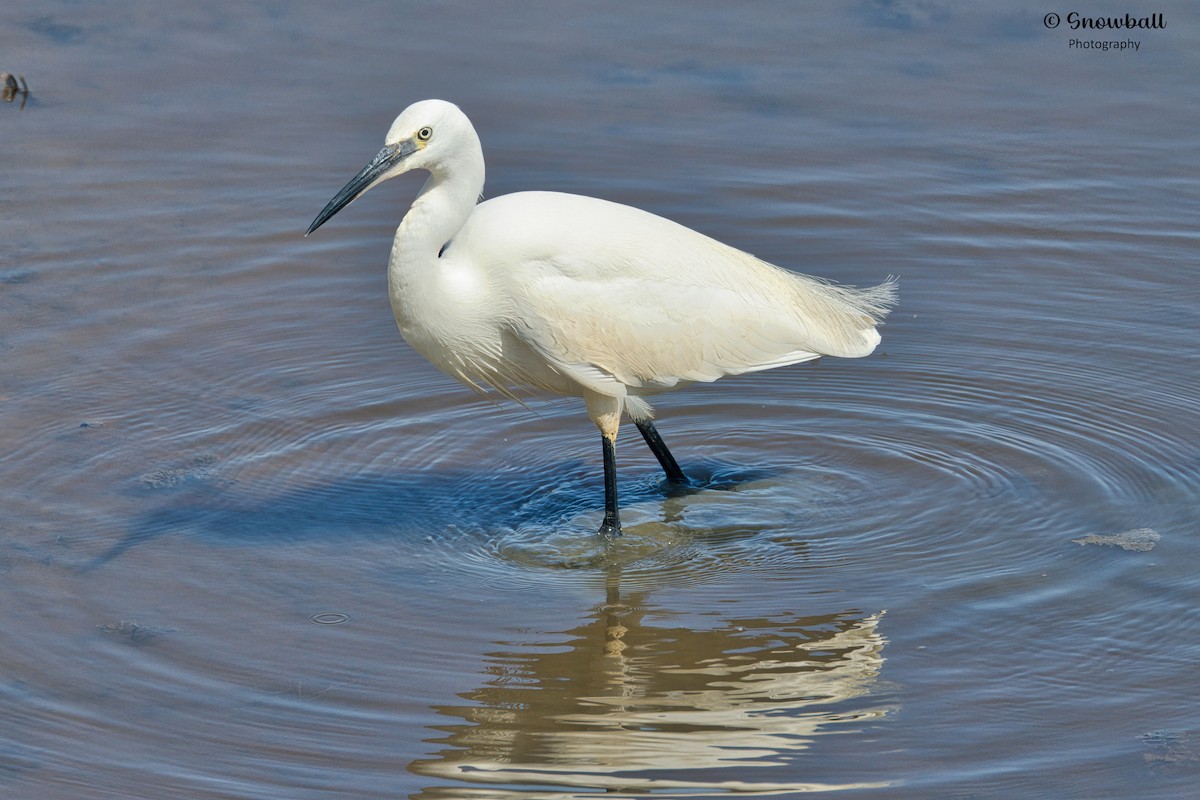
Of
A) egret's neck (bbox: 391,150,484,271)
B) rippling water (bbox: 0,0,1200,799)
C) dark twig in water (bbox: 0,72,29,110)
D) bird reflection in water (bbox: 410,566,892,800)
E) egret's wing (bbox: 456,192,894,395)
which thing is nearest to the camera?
bird reflection in water (bbox: 410,566,892,800)

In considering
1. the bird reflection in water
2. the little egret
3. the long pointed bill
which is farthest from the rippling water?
the long pointed bill

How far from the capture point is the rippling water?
561 centimetres

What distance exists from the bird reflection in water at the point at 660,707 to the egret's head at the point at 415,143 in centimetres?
190

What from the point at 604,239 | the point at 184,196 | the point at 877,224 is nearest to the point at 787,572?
the point at 604,239

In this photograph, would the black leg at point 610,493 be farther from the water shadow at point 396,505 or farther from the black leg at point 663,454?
the black leg at point 663,454

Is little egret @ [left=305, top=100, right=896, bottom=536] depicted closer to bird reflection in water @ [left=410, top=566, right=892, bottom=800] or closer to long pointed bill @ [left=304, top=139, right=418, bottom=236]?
long pointed bill @ [left=304, top=139, right=418, bottom=236]

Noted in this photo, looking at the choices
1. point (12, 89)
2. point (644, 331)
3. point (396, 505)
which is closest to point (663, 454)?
point (644, 331)

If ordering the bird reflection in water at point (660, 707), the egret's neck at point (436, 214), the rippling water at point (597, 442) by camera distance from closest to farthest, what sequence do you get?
1. the bird reflection in water at point (660, 707)
2. the rippling water at point (597, 442)
3. the egret's neck at point (436, 214)

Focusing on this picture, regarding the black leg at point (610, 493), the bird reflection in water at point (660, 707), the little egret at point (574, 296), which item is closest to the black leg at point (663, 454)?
the little egret at point (574, 296)

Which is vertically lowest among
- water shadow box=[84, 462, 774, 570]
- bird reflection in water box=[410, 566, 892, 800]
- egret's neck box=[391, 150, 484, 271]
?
bird reflection in water box=[410, 566, 892, 800]

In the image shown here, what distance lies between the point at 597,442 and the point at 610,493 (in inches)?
38.8

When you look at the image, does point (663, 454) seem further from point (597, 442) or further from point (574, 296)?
point (574, 296)

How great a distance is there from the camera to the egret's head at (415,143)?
6.30 meters

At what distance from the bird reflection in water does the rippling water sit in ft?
0.06
